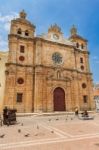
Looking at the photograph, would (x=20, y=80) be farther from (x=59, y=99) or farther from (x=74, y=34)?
(x=74, y=34)

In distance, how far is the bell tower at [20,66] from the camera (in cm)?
2198

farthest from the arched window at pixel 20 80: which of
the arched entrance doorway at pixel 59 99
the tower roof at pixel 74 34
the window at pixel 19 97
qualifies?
Answer: the tower roof at pixel 74 34

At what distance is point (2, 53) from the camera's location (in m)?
24.0

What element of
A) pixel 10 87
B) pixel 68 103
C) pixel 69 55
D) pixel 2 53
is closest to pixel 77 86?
pixel 68 103

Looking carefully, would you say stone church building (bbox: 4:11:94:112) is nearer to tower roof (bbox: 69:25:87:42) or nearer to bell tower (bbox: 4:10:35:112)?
bell tower (bbox: 4:10:35:112)

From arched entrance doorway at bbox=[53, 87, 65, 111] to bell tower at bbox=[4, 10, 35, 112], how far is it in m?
4.37

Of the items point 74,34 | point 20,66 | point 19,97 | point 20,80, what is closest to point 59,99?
point 19,97

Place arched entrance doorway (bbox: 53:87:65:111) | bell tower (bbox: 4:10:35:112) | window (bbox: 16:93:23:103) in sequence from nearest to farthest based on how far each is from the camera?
bell tower (bbox: 4:10:35:112) → window (bbox: 16:93:23:103) → arched entrance doorway (bbox: 53:87:65:111)

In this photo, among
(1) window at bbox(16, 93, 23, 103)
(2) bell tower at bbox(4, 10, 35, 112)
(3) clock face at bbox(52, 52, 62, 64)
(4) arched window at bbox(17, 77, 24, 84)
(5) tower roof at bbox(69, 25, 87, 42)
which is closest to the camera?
(2) bell tower at bbox(4, 10, 35, 112)

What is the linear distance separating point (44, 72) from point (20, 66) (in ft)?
13.7

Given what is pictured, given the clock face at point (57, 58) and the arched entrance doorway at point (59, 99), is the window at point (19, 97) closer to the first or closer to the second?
the arched entrance doorway at point (59, 99)

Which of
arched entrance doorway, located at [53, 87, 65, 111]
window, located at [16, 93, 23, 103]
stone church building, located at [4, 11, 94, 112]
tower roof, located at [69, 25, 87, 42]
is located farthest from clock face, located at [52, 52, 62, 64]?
window, located at [16, 93, 23, 103]

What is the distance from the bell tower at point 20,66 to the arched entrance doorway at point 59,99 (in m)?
4.37

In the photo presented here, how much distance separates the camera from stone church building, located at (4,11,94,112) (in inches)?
891
